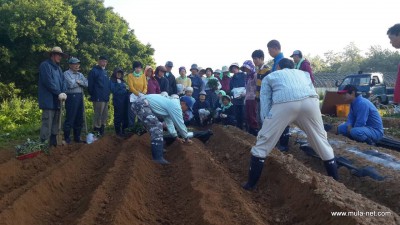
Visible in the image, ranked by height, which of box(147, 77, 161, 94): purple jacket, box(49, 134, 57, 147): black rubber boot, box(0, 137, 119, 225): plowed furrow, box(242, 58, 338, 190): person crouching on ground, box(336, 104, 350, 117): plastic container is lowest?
box(336, 104, 350, 117): plastic container

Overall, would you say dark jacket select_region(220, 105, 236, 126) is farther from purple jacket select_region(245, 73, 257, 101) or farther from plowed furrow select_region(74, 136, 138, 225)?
plowed furrow select_region(74, 136, 138, 225)

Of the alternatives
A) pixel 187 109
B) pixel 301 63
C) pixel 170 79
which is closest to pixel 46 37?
pixel 170 79

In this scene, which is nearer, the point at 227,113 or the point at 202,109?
the point at 202,109

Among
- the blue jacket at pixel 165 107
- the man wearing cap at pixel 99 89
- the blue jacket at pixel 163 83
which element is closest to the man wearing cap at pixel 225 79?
the blue jacket at pixel 163 83

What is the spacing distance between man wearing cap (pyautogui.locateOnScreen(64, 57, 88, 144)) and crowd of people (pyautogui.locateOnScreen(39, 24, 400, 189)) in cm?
2

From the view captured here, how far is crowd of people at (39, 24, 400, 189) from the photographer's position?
14.5 feet

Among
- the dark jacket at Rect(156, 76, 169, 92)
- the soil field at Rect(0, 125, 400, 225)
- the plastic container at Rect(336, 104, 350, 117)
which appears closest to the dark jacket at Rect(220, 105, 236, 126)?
the dark jacket at Rect(156, 76, 169, 92)

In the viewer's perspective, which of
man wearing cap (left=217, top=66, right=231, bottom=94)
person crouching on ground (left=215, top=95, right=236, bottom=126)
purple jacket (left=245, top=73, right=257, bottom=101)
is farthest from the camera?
man wearing cap (left=217, top=66, right=231, bottom=94)

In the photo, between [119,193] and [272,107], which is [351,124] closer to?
[272,107]

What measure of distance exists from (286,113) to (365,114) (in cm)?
300

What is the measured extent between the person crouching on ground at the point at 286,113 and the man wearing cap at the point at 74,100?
14.7 feet

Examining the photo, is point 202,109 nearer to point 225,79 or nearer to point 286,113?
point 225,79

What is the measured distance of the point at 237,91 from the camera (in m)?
9.48

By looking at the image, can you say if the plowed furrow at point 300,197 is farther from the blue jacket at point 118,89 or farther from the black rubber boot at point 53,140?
the blue jacket at point 118,89
